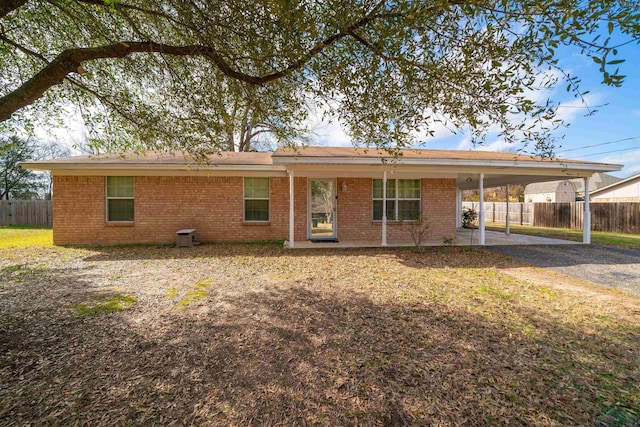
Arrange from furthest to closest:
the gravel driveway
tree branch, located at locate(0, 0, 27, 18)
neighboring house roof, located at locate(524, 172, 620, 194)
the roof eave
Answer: neighboring house roof, located at locate(524, 172, 620, 194), the roof eave, the gravel driveway, tree branch, located at locate(0, 0, 27, 18)

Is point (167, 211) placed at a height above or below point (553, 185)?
below

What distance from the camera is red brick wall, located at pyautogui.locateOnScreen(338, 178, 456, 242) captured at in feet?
32.8

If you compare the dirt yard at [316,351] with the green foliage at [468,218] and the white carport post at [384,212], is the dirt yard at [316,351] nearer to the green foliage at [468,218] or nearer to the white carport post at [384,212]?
the white carport post at [384,212]

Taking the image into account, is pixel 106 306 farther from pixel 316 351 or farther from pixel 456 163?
pixel 456 163

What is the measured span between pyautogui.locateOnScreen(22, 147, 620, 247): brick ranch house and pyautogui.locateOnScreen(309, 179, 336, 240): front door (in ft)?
0.14

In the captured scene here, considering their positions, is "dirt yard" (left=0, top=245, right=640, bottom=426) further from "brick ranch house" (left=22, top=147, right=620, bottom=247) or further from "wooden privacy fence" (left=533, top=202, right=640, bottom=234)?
"wooden privacy fence" (left=533, top=202, right=640, bottom=234)

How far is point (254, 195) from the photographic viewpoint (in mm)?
9977

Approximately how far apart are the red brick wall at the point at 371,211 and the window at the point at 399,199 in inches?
7.7

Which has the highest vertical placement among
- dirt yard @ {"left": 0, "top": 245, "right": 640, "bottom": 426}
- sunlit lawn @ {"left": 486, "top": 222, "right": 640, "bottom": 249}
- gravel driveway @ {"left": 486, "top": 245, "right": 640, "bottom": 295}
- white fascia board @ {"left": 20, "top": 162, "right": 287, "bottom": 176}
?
white fascia board @ {"left": 20, "top": 162, "right": 287, "bottom": 176}

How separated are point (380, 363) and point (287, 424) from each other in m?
1.09

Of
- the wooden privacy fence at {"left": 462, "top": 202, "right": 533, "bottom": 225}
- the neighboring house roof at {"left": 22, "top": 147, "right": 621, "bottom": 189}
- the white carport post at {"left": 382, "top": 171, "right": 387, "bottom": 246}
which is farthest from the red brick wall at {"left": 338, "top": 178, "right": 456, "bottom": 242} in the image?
the wooden privacy fence at {"left": 462, "top": 202, "right": 533, "bottom": 225}

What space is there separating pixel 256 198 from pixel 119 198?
15.4 feet

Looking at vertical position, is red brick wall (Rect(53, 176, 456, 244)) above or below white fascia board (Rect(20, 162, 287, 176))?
below

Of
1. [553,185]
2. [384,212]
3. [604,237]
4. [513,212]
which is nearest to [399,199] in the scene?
[384,212]
